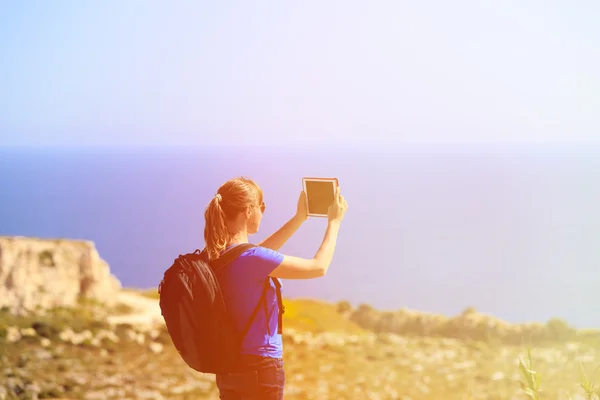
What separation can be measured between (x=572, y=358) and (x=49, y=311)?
5.86 meters

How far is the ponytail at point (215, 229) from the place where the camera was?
5.67 ft

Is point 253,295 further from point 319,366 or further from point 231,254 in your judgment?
point 319,366

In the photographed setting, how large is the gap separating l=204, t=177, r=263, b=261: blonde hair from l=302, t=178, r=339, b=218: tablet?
22cm

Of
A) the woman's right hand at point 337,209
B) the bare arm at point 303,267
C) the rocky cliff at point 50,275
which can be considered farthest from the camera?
the rocky cliff at point 50,275

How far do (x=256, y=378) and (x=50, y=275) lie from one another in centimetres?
775

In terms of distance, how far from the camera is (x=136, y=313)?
8.98 meters

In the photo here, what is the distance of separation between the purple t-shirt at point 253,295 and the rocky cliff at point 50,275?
733 centimetres

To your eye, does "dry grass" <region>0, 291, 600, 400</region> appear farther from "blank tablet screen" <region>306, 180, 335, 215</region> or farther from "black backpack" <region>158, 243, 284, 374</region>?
"black backpack" <region>158, 243, 284, 374</region>

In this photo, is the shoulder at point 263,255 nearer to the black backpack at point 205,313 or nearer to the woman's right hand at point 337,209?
→ the black backpack at point 205,313

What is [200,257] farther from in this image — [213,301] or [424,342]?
[424,342]

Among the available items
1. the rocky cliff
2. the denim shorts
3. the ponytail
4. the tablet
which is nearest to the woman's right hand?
the tablet

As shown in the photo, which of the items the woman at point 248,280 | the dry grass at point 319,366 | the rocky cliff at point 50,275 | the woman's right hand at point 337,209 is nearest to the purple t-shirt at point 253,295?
the woman at point 248,280

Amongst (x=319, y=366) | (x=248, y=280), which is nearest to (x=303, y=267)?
(x=248, y=280)

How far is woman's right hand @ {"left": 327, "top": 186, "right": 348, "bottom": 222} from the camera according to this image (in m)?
1.83
